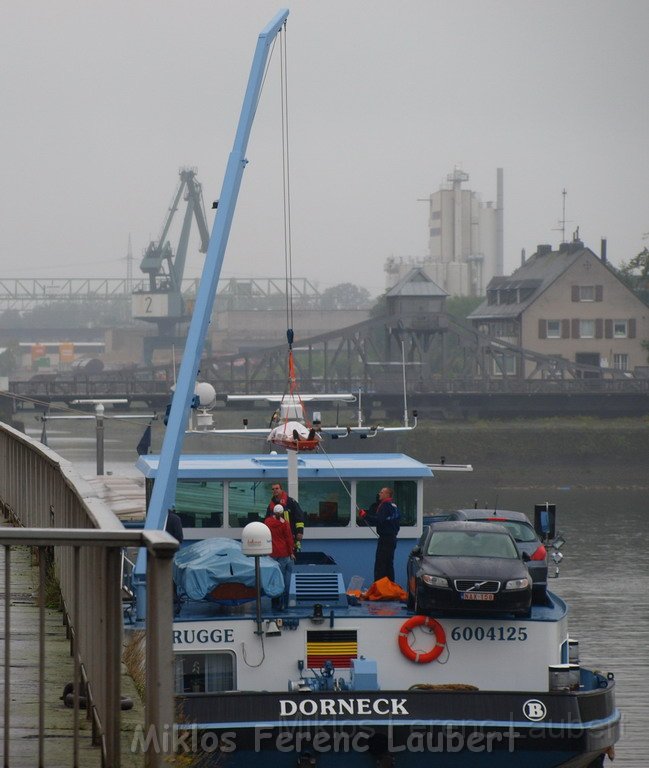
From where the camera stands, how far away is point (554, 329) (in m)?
120

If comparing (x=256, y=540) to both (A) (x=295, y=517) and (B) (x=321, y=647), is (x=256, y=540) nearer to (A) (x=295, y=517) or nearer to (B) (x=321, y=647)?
(B) (x=321, y=647)

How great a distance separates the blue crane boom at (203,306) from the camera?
17.0 meters

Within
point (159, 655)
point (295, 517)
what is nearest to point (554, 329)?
point (295, 517)

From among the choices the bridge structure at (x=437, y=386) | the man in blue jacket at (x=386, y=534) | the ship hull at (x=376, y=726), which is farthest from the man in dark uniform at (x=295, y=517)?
the bridge structure at (x=437, y=386)

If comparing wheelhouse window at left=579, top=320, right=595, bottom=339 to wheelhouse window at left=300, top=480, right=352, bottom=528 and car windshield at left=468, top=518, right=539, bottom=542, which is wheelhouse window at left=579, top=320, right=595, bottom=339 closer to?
car windshield at left=468, top=518, right=539, bottom=542

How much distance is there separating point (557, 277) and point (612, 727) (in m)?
104

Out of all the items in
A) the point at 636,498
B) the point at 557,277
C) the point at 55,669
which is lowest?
the point at 636,498

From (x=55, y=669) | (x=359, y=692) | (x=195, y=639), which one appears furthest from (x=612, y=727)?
(x=55, y=669)

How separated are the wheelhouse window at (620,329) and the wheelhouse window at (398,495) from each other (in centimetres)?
10236

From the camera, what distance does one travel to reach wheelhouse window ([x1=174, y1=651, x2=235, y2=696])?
15.4 metres

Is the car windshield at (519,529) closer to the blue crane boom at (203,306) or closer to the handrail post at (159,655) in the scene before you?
the blue crane boom at (203,306)

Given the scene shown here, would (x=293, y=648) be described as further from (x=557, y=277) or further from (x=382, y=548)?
(x=557, y=277)

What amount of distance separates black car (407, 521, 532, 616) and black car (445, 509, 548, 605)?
2530 millimetres

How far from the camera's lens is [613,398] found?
10062cm
